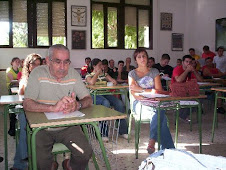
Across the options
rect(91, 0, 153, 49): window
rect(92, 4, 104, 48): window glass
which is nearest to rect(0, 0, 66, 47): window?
rect(92, 4, 104, 48): window glass

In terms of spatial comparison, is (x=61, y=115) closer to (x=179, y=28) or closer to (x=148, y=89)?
(x=148, y=89)

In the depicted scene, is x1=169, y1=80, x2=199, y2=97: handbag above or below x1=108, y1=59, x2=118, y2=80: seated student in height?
below

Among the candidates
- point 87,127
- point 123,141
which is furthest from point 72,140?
point 123,141

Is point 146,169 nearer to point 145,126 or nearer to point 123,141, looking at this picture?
point 123,141

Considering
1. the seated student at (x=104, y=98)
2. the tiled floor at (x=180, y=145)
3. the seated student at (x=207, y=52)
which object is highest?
the seated student at (x=207, y=52)

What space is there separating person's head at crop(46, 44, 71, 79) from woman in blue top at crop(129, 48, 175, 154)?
41.8 inches

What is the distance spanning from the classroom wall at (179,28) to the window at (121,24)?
21 centimetres

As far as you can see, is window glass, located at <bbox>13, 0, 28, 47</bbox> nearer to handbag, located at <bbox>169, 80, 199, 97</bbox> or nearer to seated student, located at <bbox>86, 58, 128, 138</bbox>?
seated student, located at <bbox>86, 58, 128, 138</bbox>

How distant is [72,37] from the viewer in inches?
328

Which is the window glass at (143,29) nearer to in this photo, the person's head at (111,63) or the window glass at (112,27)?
the window glass at (112,27)

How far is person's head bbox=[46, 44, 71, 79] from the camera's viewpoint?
2072mm

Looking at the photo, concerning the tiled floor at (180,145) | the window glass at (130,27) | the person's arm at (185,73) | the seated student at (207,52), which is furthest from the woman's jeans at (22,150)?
the seated student at (207,52)

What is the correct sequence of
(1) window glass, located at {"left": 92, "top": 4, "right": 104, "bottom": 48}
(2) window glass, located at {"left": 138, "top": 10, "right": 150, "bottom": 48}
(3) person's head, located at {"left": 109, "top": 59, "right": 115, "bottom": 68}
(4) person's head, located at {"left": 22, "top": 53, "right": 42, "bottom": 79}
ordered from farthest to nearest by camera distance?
(2) window glass, located at {"left": 138, "top": 10, "right": 150, "bottom": 48}
(1) window glass, located at {"left": 92, "top": 4, "right": 104, "bottom": 48}
(3) person's head, located at {"left": 109, "top": 59, "right": 115, "bottom": 68}
(4) person's head, located at {"left": 22, "top": 53, "right": 42, "bottom": 79}

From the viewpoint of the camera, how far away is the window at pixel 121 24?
8.67 metres
